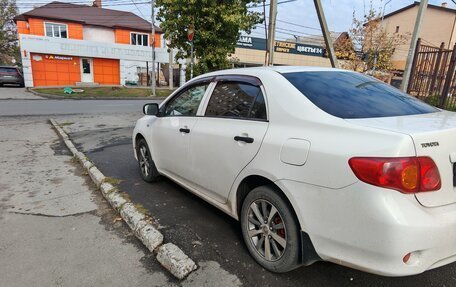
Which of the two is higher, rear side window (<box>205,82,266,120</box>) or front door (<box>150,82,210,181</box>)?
rear side window (<box>205,82,266,120</box>)

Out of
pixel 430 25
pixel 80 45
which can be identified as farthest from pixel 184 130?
pixel 430 25

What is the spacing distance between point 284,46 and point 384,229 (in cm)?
4002

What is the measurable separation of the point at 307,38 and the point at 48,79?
120 ft

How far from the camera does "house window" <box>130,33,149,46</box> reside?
1320 inches

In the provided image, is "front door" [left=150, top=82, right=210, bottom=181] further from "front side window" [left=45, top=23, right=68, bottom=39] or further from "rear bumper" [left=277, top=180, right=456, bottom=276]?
"front side window" [left=45, top=23, right=68, bottom=39]

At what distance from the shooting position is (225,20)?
11234 millimetres

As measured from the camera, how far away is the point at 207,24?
1176 cm

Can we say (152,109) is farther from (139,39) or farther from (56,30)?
(139,39)

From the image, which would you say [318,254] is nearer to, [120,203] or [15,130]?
[120,203]

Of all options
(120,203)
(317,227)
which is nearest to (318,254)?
(317,227)

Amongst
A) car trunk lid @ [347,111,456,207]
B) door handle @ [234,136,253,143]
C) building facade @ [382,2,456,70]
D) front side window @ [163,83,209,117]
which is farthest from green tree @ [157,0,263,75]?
building facade @ [382,2,456,70]

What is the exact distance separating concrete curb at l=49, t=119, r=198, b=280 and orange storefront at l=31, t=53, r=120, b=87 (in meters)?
29.3

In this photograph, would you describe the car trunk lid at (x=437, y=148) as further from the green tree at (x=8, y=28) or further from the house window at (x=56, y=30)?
the green tree at (x=8, y=28)

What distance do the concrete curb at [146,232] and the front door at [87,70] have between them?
29787 millimetres
